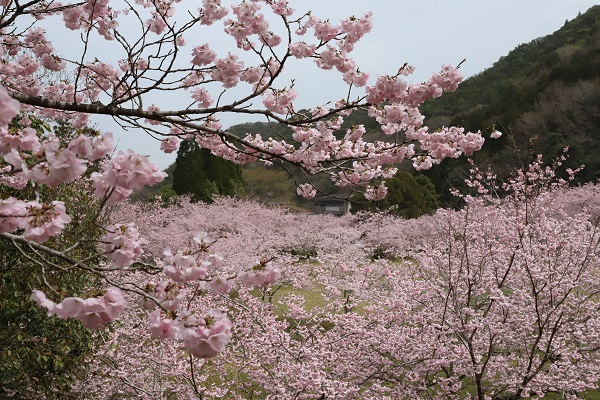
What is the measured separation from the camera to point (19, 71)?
4.41 m

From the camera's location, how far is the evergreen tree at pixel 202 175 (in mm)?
25719

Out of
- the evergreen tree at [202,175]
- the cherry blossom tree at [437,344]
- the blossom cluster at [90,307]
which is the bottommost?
the cherry blossom tree at [437,344]

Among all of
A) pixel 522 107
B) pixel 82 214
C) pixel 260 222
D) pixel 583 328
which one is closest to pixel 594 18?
pixel 522 107

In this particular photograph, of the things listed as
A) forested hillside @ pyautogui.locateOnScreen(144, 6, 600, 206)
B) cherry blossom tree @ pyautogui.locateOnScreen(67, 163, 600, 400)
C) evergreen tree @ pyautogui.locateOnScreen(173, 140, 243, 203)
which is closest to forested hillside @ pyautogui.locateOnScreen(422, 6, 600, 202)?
forested hillside @ pyautogui.locateOnScreen(144, 6, 600, 206)

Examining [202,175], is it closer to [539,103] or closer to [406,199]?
[406,199]

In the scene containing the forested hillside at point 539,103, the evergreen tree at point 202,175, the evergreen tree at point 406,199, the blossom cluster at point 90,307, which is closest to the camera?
the blossom cluster at point 90,307

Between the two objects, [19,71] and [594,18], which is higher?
[594,18]

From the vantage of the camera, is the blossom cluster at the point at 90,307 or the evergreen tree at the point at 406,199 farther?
the evergreen tree at the point at 406,199

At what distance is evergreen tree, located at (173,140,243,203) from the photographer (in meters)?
25.7

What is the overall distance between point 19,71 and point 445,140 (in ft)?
12.6

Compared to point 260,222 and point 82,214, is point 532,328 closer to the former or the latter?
point 82,214

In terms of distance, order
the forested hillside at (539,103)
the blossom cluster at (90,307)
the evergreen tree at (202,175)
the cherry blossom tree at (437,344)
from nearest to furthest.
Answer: the blossom cluster at (90,307) → the cherry blossom tree at (437,344) → the forested hillside at (539,103) → the evergreen tree at (202,175)

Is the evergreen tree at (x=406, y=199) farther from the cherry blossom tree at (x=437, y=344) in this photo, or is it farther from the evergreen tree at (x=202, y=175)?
the cherry blossom tree at (x=437, y=344)

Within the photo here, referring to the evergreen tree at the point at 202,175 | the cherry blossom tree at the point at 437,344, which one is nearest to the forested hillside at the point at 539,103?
the evergreen tree at the point at 202,175
